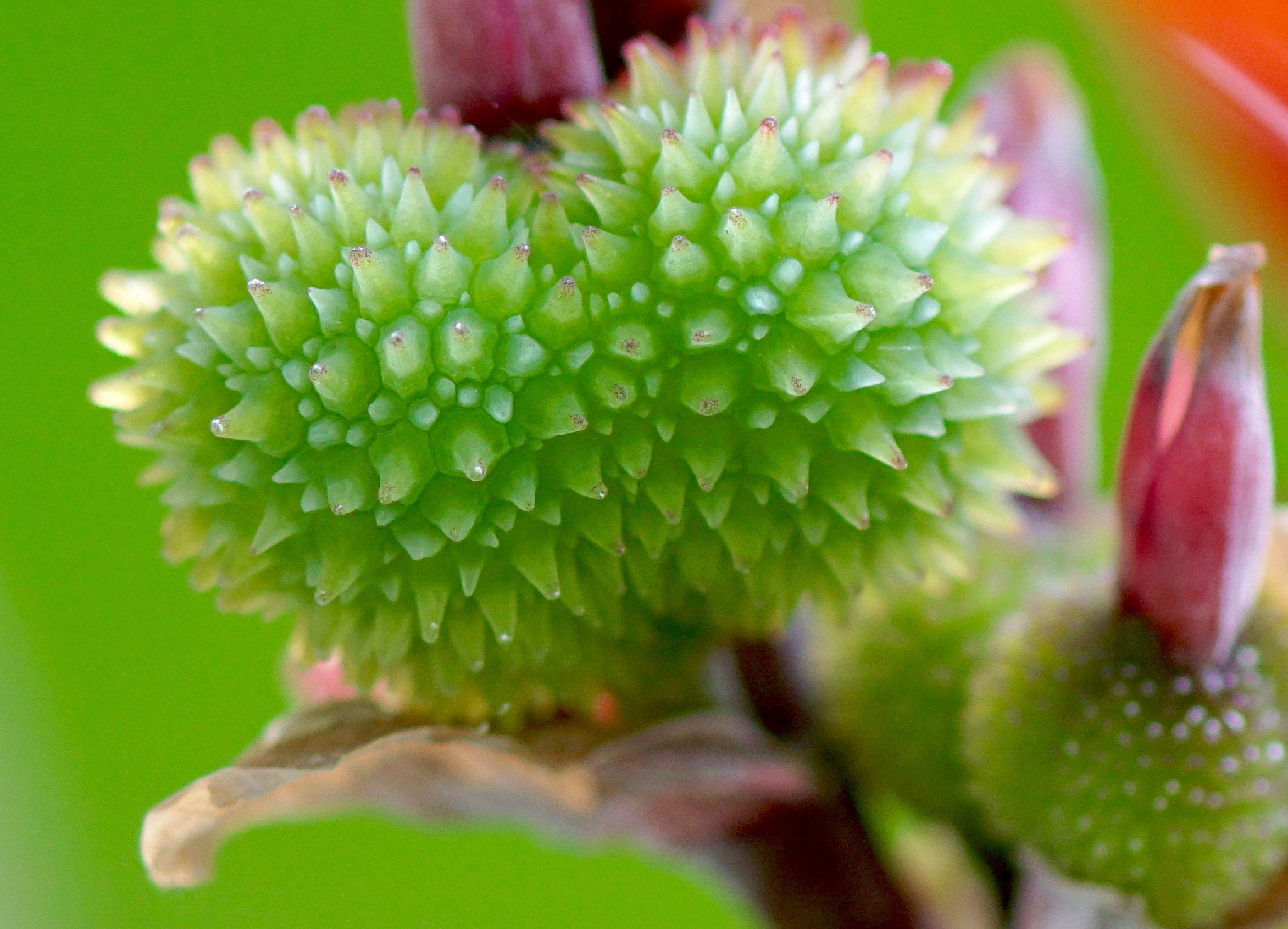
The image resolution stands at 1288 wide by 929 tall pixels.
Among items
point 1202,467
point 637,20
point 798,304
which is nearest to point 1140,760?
point 1202,467

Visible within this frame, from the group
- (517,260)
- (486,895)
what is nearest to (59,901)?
(486,895)

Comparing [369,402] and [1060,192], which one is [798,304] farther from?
[1060,192]

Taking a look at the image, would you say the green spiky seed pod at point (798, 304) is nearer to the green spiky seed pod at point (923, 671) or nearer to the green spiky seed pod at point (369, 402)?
the green spiky seed pod at point (369, 402)

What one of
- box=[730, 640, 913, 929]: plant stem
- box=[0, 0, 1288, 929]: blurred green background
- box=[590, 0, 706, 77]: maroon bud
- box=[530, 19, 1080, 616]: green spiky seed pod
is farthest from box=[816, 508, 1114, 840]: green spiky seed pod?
box=[0, 0, 1288, 929]: blurred green background

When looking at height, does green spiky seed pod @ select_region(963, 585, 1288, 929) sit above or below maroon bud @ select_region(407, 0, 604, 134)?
below

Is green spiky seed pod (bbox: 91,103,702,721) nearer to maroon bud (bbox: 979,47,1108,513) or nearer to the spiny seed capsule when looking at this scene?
the spiny seed capsule

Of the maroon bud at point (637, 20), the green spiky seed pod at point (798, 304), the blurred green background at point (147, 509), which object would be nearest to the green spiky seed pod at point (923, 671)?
the green spiky seed pod at point (798, 304)
